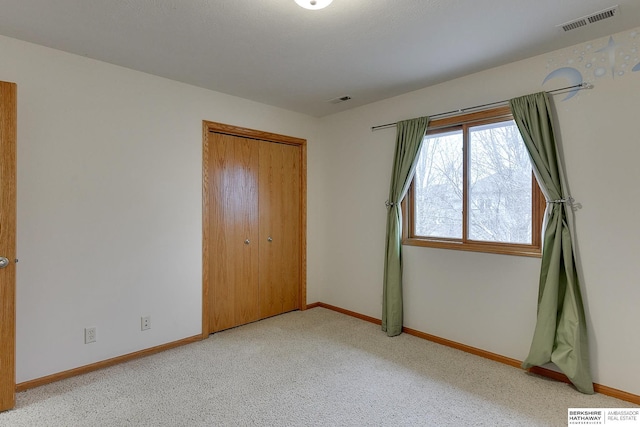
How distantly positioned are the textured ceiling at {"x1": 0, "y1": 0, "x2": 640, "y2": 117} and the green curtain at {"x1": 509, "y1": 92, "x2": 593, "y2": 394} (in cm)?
56

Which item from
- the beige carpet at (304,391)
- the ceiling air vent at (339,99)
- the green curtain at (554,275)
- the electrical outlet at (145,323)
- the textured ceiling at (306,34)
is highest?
the ceiling air vent at (339,99)

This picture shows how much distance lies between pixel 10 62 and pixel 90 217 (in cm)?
118

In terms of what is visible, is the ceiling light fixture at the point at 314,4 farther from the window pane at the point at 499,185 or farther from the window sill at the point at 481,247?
the window sill at the point at 481,247

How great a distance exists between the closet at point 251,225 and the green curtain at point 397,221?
1222 mm

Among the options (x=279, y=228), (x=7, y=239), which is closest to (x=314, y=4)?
(x=7, y=239)

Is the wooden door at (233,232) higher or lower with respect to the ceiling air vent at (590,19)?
lower

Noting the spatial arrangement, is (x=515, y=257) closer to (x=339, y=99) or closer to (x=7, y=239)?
(x=339, y=99)

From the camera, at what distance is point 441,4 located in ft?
6.31

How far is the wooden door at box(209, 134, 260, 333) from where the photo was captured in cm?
348

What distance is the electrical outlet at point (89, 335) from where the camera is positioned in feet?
8.61

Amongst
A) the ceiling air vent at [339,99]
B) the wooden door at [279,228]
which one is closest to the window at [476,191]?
the ceiling air vent at [339,99]

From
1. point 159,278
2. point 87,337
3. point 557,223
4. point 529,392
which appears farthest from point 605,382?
point 87,337

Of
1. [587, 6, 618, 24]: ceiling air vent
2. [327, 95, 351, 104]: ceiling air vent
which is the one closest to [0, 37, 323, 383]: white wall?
[327, 95, 351, 104]: ceiling air vent

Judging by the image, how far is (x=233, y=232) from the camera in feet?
12.0
